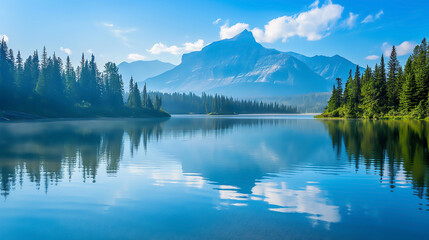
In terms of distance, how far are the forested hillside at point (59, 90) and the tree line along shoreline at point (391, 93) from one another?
11115 centimetres

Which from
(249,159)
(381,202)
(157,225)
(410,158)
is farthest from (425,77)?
(157,225)

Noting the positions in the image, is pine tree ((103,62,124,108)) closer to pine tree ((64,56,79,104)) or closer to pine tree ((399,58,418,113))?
pine tree ((64,56,79,104))

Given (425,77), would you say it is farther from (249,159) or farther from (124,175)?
(124,175)

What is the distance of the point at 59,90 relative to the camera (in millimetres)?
135125

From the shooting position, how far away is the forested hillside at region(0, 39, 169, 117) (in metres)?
117

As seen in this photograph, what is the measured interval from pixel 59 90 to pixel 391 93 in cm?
14614

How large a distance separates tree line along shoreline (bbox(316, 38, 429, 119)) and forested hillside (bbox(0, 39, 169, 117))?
11115 centimetres

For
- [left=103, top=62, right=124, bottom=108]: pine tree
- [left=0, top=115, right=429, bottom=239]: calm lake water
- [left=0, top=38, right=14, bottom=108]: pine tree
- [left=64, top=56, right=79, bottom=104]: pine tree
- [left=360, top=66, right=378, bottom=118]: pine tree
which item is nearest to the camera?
[left=0, top=115, right=429, bottom=239]: calm lake water

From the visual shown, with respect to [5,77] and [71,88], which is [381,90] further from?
[5,77]

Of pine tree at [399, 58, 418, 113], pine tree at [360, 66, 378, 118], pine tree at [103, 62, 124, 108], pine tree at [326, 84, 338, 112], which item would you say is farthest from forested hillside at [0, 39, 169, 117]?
pine tree at [399, 58, 418, 113]

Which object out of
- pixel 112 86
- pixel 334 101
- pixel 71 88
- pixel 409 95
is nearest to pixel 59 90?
pixel 71 88

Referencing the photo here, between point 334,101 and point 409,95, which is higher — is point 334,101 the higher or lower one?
the higher one

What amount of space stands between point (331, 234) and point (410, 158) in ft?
57.0

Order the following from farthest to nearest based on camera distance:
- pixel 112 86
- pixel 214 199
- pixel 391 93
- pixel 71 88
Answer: pixel 112 86
pixel 71 88
pixel 391 93
pixel 214 199
